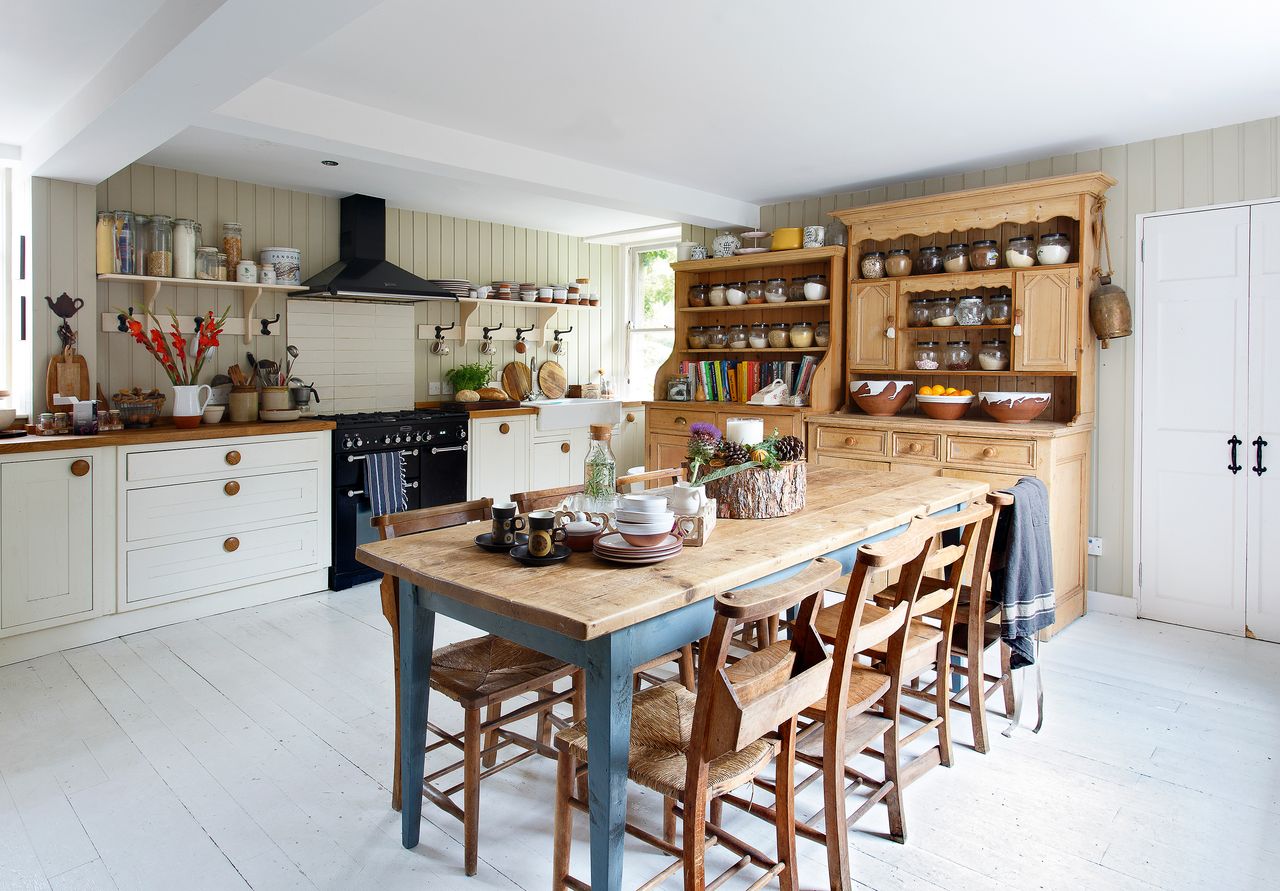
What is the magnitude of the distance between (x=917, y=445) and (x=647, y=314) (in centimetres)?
347

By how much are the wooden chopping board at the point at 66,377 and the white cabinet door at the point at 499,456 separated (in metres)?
2.22

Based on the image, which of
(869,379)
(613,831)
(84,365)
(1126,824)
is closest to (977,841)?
(1126,824)

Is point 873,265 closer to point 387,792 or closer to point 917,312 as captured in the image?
point 917,312

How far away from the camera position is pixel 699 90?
3504mm

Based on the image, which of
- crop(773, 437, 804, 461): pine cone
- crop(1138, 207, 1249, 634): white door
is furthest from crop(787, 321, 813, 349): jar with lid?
crop(773, 437, 804, 461): pine cone

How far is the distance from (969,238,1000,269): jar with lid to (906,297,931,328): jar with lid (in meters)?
0.38

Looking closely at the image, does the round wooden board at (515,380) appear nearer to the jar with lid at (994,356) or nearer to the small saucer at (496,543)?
the jar with lid at (994,356)

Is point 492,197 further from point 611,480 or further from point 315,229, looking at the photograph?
point 611,480

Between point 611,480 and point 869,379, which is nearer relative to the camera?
point 611,480

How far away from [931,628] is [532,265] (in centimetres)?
503

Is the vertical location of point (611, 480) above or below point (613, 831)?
above

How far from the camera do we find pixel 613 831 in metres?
1.68

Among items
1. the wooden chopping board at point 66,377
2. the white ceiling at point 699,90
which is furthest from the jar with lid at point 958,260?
the wooden chopping board at point 66,377

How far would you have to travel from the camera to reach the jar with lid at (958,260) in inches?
180
